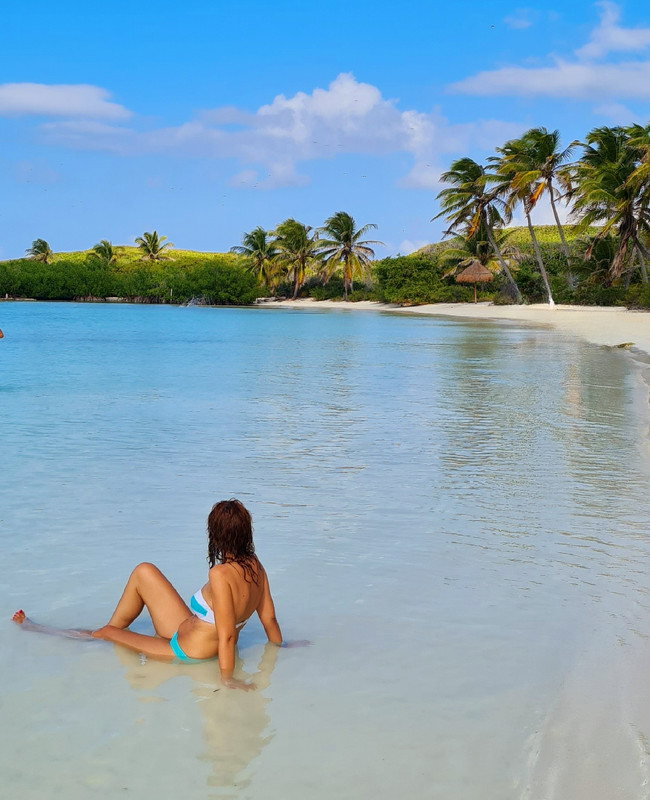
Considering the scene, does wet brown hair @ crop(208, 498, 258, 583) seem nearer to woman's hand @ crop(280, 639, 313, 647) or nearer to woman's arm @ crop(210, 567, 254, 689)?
woman's arm @ crop(210, 567, 254, 689)

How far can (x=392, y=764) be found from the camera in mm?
3195

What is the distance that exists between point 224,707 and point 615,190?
37.5m

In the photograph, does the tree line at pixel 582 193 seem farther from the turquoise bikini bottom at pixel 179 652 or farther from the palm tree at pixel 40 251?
the palm tree at pixel 40 251

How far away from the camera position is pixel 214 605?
12.4 feet

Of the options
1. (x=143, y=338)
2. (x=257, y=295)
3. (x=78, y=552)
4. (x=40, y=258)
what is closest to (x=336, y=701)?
(x=78, y=552)

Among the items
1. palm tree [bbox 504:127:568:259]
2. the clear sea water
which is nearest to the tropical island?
palm tree [bbox 504:127:568:259]

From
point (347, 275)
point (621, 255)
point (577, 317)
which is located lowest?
point (577, 317)

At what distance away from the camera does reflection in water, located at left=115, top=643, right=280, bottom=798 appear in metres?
3.18

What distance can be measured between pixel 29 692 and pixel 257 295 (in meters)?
75.7

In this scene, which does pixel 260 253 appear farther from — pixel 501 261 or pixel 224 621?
pixel 224 621

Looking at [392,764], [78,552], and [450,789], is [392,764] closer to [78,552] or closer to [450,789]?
[450,789]

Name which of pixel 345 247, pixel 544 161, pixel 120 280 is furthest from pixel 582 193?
pixel 120 280

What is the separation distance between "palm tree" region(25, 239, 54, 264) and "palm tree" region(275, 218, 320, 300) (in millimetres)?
36538

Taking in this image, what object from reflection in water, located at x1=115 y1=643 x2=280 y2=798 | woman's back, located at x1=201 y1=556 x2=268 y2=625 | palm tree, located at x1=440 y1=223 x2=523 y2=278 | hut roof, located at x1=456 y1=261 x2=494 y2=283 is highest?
palm tree, located at x1=440 y1=223 x2=523 y2=278
